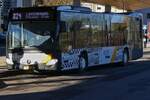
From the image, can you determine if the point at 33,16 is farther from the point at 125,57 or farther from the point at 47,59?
the point at 125,57

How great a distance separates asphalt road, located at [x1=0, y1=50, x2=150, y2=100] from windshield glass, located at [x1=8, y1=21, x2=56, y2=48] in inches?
48.8

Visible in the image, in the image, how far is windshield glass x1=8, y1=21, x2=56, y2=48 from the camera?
21.9 meters

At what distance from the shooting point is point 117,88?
17.6 m

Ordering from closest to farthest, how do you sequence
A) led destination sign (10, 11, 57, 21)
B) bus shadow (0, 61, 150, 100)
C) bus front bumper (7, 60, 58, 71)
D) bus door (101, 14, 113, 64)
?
1. bus shadow (0, 61, 150, 100)
2. bus front bumper (7, 60, 58, 71)
3. led destination sign (10, 11, 57, 21)
4. bus door (101, 14, 113, 64)

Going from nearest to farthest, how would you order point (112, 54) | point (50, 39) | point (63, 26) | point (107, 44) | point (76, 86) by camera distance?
1. point (76, 86)
2. point (50, 39)
3. point (63, 26)
4. point (107, 44)
5. point (112, 54)

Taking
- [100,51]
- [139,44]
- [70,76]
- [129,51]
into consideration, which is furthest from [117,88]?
[139,44]

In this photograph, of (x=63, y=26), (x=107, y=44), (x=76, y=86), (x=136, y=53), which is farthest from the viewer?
(x=136, y=53)

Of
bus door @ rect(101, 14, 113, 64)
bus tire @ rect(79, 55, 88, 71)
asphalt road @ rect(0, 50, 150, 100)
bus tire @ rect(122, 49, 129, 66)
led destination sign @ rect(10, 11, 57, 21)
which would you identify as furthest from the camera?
bus tire @ rect(122, 49, 129, 66)

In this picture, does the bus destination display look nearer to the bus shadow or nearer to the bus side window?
the bus side window

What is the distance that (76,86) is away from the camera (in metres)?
18.2

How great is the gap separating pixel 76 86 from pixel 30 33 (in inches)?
185

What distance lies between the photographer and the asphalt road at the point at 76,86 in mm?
15422

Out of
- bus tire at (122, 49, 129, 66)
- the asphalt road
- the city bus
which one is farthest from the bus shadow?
bus tire at (122, 49, 129, 66)

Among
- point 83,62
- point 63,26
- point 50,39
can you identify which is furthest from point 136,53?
point 50,39
